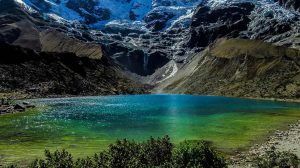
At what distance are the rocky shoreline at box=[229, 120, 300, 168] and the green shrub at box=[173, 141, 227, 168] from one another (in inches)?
680

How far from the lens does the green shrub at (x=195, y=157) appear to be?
30250mm

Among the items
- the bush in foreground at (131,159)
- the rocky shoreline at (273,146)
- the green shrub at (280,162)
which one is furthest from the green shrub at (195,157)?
the rocky shoreline at (273,146)

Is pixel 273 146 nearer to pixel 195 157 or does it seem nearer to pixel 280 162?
pixel 280 162

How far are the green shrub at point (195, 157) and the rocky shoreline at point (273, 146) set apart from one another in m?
17.3

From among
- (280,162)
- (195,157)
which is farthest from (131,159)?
(280,162)

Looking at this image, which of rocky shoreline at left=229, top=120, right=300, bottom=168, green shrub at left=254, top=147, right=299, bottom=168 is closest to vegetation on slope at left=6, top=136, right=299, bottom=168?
green shrub at left=254, top=147, right=299, bottom=168

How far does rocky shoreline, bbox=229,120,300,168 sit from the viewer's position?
50225 mm

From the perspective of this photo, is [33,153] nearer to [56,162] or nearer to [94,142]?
[94,142]

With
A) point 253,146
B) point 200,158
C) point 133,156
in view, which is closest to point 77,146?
point 253,146

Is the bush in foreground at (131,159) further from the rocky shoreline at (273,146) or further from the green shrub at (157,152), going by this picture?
the rocky shoreline at (273,146)

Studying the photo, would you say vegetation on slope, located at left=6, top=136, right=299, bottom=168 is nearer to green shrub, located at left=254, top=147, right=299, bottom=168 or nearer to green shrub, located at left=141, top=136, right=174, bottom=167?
green shrub, located at left=141, top=136, right=174, bottom=167

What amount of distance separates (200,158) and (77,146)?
3603 centimetres

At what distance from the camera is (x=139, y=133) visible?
79625 mm

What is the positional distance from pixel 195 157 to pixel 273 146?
3287cm
